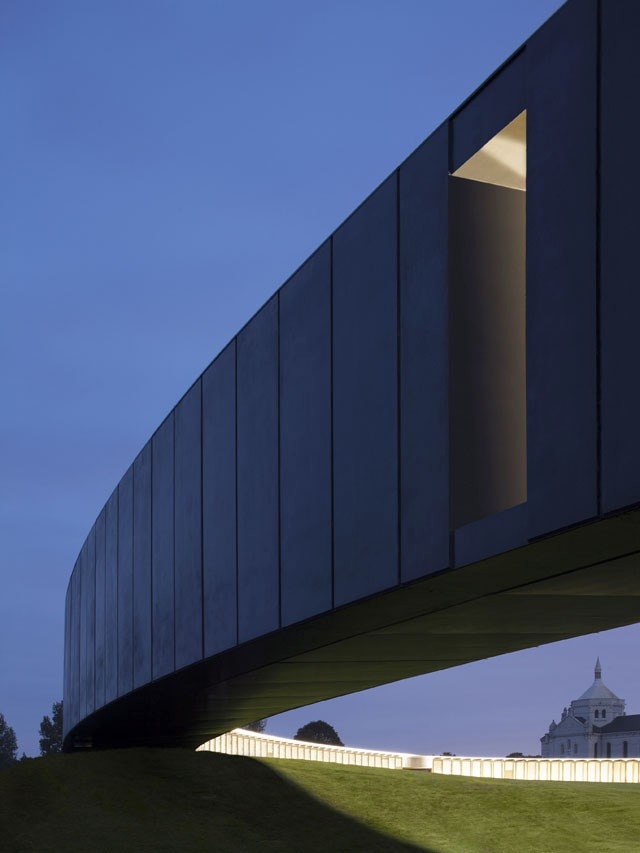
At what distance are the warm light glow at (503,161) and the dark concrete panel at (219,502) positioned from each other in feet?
30.1

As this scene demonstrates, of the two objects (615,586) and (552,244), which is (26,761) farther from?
(552,244)

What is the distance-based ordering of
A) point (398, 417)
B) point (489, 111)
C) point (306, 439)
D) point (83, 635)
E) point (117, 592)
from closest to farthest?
point (489, 111)
point (398, 417)
point (306, 439)
point (117, 592)
point (83, 635)

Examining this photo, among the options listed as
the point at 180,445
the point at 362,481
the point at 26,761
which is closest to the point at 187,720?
the point at 26,761


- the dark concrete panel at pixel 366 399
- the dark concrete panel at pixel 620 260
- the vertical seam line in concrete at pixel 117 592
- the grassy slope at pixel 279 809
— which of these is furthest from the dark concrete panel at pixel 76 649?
the dark concrete panel at pixel 620 260

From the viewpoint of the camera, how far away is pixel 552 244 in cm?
1210

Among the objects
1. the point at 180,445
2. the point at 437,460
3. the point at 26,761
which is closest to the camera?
the point at 437,460

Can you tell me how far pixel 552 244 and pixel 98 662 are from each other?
28.9 metres

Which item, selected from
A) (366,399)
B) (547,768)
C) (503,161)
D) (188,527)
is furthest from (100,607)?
(503,161)

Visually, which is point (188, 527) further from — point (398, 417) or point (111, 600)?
point (398, 417)

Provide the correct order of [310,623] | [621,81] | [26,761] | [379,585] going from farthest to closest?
[26,761] < [310,623] < [379,585] < [621,81]

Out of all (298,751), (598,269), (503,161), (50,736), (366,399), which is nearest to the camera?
(598,269)

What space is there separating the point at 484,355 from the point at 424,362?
77cm

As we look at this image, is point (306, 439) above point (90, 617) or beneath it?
above

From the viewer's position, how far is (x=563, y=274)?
469 inches
